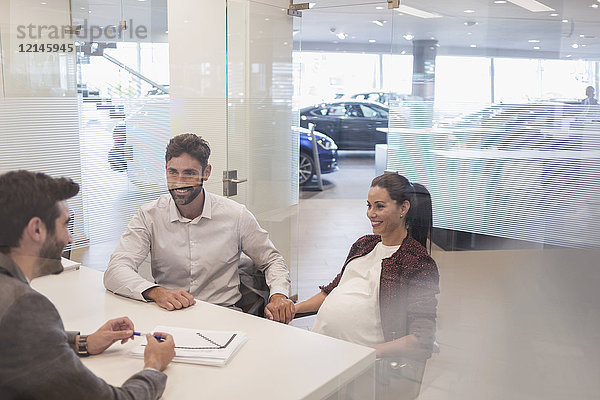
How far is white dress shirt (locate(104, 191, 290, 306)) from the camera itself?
1868mm

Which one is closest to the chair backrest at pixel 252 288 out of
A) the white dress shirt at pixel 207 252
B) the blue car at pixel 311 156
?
the white dress shirt at pixel 207 252

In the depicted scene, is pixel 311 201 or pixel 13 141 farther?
pixel 311 201

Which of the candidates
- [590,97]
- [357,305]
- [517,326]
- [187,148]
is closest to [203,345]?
[187,148]

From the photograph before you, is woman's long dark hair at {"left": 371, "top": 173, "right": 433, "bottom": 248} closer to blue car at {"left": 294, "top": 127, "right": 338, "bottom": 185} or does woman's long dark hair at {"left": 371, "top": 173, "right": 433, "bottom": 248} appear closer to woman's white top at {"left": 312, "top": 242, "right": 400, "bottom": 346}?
woman's white top at {"left": 312, "top": 242, "right": 400, "bottom": 346}

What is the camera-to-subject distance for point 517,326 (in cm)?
252

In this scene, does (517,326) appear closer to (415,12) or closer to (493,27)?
(493,27)

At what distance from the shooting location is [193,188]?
70.8 inches

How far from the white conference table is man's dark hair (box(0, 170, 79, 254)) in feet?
0.40

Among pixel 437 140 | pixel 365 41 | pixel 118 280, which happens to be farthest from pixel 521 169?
pixel 365 41

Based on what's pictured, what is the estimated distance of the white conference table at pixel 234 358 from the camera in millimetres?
1207

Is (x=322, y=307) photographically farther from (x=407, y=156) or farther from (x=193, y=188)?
(x=407, y=156)

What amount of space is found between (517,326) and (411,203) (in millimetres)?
813

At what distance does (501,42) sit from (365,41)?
24.1 ft

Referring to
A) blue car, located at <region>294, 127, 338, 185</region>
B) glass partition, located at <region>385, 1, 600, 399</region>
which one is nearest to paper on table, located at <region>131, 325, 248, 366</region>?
glass partition, located at <region>385, 1, 600, 399</region>
